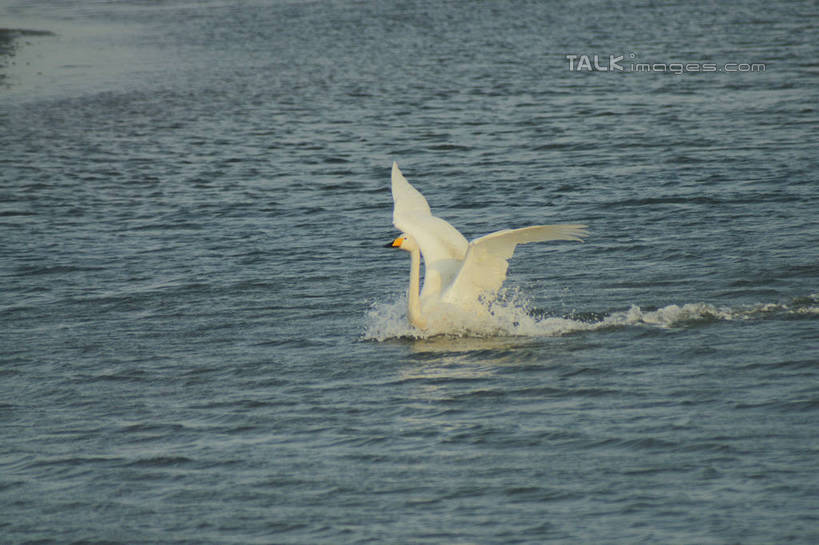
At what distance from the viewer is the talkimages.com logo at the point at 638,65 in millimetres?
29438

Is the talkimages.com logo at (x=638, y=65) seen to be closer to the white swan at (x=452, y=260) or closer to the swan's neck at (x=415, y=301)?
the white swan at (x=452, y=260)

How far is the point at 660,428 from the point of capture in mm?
8711

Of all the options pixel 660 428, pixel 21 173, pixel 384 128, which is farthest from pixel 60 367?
pixel 384 128

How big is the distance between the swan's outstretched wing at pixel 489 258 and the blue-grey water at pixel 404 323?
0.46 m

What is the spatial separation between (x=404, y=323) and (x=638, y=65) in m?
21.2

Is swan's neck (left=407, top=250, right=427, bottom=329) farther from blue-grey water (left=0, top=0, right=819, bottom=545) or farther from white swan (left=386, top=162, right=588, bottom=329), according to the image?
blue-grey water (left=0, top=0, right=819, bottom=545)

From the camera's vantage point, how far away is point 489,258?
11.3 meters

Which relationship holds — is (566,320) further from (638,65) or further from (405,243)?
(638,65)

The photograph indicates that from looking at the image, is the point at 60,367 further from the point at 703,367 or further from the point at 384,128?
the point at 384,128

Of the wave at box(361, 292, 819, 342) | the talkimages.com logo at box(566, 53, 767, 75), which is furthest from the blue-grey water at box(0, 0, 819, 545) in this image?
the talkimages.com logo at box(566, 53, 767, 75)

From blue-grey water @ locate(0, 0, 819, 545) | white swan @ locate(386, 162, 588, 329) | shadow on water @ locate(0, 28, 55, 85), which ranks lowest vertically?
shadow on water @ locate(0, 28, 55, 85)

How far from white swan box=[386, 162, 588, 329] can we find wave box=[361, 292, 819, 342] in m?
0.15

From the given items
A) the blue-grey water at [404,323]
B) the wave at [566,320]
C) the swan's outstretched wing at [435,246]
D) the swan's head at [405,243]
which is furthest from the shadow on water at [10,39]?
the wave at [566,320]

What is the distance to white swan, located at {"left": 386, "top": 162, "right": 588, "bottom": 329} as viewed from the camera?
10.8m
